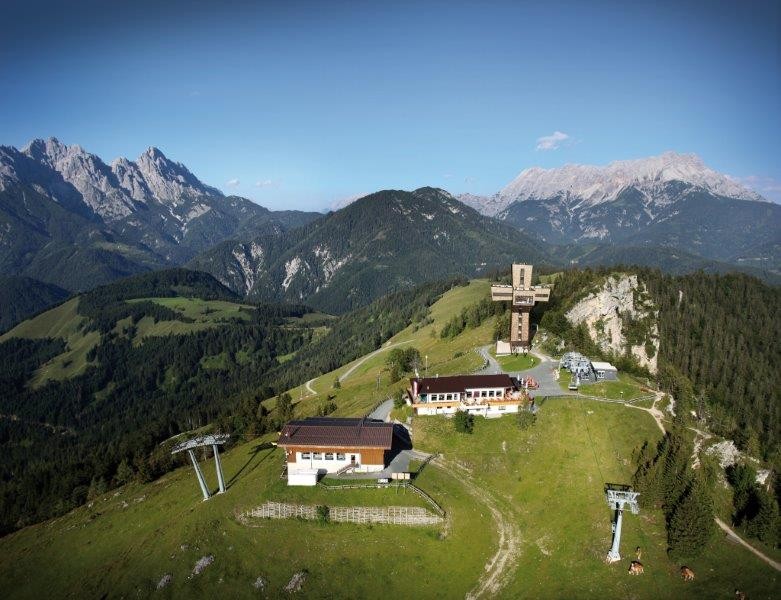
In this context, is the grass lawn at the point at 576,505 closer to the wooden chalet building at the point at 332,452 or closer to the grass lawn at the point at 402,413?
the grass lawn at the point at 402,413

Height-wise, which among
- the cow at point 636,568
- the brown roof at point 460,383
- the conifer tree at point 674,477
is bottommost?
the cow at point 636,568

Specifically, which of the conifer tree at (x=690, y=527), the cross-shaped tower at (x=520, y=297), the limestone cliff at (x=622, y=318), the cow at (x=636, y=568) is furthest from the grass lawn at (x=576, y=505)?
the limestone cliff at (x=622, y=318)

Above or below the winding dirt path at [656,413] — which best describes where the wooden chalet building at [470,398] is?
above

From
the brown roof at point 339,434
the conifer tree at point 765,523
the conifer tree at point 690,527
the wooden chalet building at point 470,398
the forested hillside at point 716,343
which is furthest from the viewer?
the forested hillside at point 716,343

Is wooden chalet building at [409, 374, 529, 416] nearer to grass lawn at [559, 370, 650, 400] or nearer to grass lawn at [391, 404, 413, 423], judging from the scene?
grass lawn at [391, 404, 413, 423]

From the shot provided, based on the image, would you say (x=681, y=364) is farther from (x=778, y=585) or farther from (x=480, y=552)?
(x=480, y=552)

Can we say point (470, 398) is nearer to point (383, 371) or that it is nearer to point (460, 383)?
point (460, 383)
